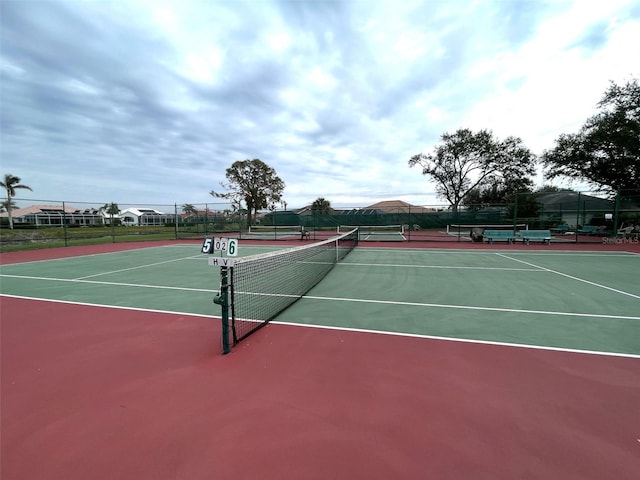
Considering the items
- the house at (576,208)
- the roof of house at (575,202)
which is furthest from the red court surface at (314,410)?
the roof of house at (575,202)

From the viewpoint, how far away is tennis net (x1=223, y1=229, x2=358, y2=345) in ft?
14.1

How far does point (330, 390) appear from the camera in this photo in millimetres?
2744

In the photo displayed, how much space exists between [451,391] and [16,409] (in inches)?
158

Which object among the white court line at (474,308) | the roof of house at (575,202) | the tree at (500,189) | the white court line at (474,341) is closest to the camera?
the white court line at (474,341)

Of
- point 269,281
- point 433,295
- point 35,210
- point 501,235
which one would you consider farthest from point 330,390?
point 35,210

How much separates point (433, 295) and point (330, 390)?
4015 millimetres

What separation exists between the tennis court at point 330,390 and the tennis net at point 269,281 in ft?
1.03

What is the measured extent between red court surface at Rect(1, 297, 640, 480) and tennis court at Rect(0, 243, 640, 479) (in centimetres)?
1

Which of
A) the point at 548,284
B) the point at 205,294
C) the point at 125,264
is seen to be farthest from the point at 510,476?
the point at 125,264

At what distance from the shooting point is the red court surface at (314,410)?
1.93 m

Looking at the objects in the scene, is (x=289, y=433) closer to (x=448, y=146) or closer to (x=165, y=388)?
(x=165, y=388)

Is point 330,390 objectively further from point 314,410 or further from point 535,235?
point 535,235

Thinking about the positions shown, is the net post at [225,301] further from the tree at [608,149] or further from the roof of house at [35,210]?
the tree at [608,149]

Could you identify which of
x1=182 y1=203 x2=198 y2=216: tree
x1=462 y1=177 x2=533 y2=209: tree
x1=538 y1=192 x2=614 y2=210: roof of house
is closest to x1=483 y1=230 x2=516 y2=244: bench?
x1=538 y1=192 x2=614 y2=210: roof of house
